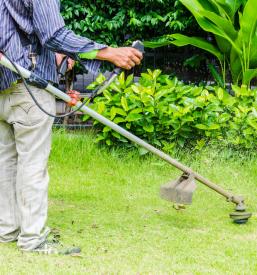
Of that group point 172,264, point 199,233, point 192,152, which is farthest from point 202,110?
point 172,264

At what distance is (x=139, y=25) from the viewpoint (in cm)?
868

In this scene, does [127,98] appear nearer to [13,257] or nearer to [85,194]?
[85,194]

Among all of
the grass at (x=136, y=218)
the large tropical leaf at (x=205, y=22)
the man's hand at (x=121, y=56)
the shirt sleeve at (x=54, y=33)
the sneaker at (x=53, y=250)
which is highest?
the shirt sleeve at (x=54, y=33)

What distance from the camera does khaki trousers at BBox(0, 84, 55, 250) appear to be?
441cm

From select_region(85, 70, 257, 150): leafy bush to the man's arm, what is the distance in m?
2.85

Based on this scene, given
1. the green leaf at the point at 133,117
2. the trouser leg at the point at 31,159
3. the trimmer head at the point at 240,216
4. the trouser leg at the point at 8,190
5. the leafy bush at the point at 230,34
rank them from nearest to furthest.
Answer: the trouser leg at the point at 31,159, the trouser leg at the point at 8,190, the trimmer head at the point at 240,216, the green leaf at the point at 133,117, the leafy bush at the point at 230,34

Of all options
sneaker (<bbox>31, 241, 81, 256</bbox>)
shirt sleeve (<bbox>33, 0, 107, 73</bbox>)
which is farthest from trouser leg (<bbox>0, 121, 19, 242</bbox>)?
shirt sleeve (<bbox>33, 0, 107, 73</bbox>)

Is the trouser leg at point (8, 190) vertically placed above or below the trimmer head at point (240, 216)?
above

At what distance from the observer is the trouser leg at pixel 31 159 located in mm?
4402

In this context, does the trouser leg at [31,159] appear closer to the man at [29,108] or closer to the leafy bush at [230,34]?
the man at [29,108]

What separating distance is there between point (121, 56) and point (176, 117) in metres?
2.90

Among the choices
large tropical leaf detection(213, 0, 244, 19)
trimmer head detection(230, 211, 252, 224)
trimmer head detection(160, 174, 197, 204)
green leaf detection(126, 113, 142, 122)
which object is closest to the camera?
trimmer head detection(160, 174, 197, 204)

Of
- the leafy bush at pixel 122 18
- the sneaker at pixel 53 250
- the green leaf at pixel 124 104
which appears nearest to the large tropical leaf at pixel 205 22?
the leafy bush at pixel 122 18

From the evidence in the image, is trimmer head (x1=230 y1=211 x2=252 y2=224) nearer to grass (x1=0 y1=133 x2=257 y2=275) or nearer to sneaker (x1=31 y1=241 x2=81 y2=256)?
grass (x1=0 y1=133 x2=257 y2=275)
